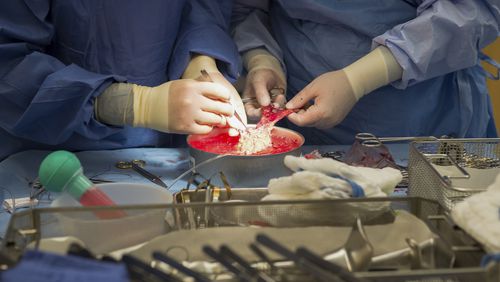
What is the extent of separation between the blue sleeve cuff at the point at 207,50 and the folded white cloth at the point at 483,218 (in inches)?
49.9

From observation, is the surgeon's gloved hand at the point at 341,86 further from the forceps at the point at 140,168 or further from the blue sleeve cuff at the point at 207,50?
the forceps at the point at 140,168

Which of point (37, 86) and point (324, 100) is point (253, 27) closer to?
point (324, 100)

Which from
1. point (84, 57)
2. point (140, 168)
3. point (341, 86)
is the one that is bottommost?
point (140, 168)

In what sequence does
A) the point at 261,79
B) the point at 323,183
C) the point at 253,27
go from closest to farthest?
the point at 323,183 → the point at 261,79 → the point at 253,27

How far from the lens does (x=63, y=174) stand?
108 cm

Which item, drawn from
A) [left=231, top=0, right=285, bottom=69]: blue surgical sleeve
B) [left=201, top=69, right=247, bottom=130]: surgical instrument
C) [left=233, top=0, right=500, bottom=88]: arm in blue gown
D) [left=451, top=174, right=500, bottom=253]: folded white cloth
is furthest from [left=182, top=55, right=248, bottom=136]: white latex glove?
[left=451, top=174, right=500, bottom=253]: folded white cloth

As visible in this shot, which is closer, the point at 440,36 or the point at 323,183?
the point at 323,183

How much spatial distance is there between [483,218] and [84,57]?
4.72 ft

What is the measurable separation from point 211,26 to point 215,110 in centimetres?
45

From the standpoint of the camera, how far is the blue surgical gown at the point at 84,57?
5.77 feet

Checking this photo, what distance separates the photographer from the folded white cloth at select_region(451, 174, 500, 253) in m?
0.88

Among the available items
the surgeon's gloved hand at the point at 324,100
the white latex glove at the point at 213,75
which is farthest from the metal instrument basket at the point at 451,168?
the white latex glove at the point at 213,75

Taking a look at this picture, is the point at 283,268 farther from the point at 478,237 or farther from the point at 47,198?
the point at 47,198

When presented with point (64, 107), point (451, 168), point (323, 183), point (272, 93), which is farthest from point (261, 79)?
point (323, 183)
